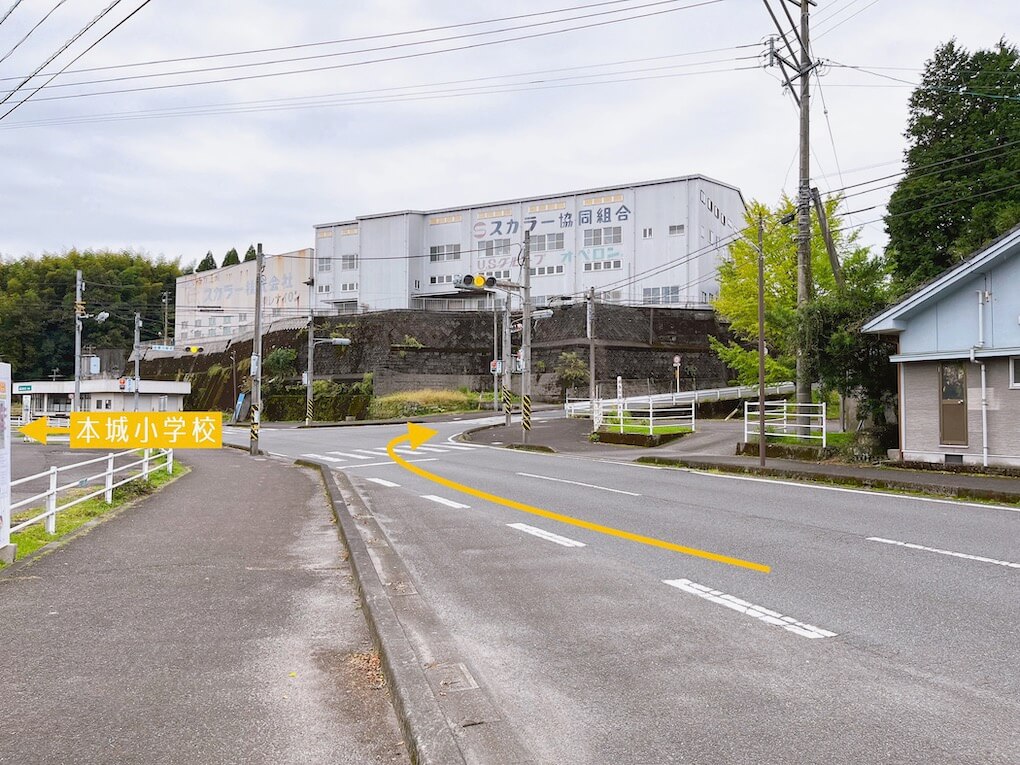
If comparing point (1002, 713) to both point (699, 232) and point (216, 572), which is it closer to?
point (216, 572)

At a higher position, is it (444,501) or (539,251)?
(539,251)

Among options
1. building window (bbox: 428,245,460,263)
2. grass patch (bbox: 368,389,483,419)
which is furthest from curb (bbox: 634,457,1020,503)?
building window (bbox: 428,245,460,263)

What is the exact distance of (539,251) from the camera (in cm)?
6456

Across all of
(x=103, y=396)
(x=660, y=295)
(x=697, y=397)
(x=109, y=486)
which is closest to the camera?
(x=109, y=486)

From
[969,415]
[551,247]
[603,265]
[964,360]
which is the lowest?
[969,415]

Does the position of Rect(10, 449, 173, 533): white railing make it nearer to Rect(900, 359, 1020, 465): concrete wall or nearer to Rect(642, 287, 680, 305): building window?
Rect(900, 359, 1020, 465): concrete wall

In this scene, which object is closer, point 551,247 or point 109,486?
point 109,486

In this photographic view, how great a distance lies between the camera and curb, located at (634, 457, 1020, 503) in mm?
13484

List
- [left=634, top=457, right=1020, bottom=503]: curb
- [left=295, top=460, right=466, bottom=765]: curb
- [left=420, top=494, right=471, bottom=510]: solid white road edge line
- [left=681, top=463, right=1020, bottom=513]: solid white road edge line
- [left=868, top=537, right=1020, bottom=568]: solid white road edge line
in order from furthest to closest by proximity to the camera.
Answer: [left=634, top=457, right=1020, bottom=503]: curb → [left=420, top=494, right=471, bottom=510]: solid white road edge line → [left=681, top=463, right=1020, bottom=513]: solid white road edge line → [left=868, top=537, right=1020, bottom=568]: solid white road edge line → [left=295, top=460, right=466, bottom=765]: curb

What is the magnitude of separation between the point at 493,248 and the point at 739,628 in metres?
62.3

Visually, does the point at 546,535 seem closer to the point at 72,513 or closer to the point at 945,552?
the point at 945,552

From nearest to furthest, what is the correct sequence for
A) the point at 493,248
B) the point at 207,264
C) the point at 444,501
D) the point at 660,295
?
the point at 444,501, the point at 660,295, the point at 493,248, the point at 207,264

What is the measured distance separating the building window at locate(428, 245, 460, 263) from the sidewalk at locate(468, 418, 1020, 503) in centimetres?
3453
